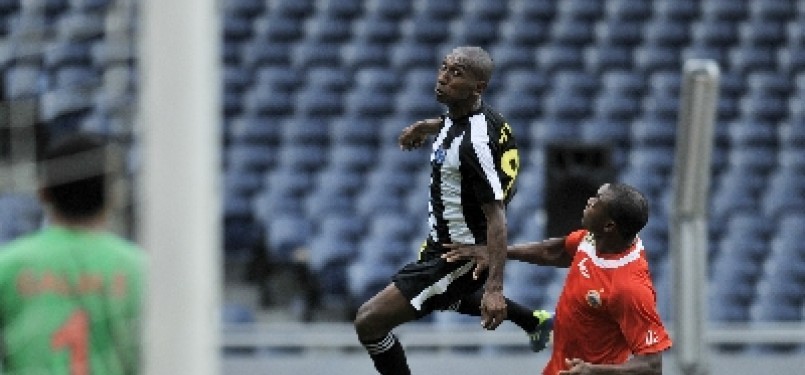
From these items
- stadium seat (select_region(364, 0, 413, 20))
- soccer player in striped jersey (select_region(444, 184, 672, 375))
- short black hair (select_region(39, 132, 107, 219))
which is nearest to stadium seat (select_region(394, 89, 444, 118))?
stadium seat (select_region(364, 0, 413, 20))

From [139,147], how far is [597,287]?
91.7 inches

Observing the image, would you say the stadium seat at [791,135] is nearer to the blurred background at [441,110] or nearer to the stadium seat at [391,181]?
the blurred background at [441,110]

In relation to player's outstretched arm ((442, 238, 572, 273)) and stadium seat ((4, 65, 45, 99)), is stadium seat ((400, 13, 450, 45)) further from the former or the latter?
player's outstretched arm ((442, 238, 572, 273))

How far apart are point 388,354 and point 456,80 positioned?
1.02 meters

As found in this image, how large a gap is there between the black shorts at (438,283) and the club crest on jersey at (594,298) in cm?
35

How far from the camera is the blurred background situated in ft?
38.0

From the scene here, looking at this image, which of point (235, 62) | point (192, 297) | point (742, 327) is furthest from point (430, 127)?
point (235, 62)

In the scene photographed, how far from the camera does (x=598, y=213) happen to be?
5.89m

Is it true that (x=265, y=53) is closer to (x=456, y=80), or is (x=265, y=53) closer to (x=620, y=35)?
(x=620, y=35)

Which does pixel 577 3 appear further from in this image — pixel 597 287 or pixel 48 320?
pixel 48 320

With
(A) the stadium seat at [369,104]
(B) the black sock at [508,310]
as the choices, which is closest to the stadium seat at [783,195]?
(A) the stadium seat at [369,104]

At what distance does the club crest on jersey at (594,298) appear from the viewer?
6.04 metres

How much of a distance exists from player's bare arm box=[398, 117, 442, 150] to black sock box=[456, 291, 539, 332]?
1.86 ft

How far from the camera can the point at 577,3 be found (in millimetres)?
13070
